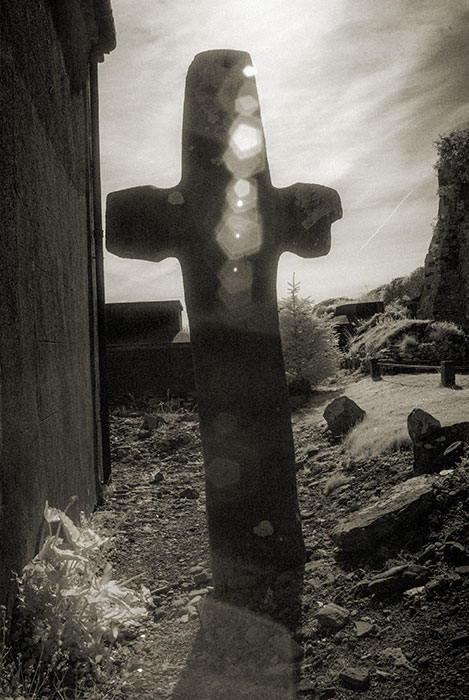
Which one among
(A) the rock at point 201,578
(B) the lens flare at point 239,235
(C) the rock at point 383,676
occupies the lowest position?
(A) the rock at point 201,578

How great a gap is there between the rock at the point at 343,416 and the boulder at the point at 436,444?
2.23m

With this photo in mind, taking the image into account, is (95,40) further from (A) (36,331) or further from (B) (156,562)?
(B) (156,562)

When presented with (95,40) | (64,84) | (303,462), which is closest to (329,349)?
(303,462)

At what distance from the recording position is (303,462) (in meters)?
5.90

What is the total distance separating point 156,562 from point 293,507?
1274 millimetres

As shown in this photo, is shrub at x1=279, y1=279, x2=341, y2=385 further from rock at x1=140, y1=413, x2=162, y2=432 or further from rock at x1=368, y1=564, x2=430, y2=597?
rock at x1=368, y1=564, x2=430, y2=597

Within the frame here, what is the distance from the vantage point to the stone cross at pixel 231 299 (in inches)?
130

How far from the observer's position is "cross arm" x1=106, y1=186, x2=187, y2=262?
3.39 m

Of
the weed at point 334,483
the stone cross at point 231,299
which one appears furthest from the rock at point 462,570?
the weed at point 334,483

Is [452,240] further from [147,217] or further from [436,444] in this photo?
[147,217]

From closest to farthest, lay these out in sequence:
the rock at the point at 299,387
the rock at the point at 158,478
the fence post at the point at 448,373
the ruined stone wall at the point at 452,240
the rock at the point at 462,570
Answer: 1. the rock at the point at 462,570
2. the rock at the point at 158,478
3. the fence post at the point at 448,373
4. the rock at the point at 299,387
5. the ruined stone wall at the point at 452,240

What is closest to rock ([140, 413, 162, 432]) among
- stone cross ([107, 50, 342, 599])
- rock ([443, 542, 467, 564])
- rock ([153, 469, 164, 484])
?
rock ([153, 469, 164, 484])

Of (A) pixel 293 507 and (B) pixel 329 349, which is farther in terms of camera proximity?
(B) pixel 329 349

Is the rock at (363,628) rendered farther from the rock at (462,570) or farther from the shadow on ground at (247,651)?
the rock at (462,570)
